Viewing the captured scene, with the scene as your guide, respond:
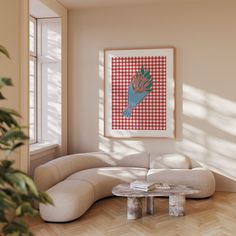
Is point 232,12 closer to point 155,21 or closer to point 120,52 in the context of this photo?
point 155,21

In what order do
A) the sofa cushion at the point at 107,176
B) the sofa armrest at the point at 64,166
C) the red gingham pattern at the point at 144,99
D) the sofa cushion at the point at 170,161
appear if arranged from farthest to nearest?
the red gingham pattern at the point at 144,99, the sofa cushion at the point at 170,161, the sofa cushion at the point at 107,176, the sofa armrest at the point at 64,166

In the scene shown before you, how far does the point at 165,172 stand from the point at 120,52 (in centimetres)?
201

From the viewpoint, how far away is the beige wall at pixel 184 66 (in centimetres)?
554

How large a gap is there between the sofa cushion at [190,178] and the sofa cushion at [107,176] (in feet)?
0.70

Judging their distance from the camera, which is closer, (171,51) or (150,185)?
(150,185)

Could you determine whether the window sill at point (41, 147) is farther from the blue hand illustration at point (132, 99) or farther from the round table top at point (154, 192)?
the round table top at point (154, 192)

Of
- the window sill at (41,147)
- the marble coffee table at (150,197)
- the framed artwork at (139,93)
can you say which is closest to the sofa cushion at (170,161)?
the framed artwork at (139,93)

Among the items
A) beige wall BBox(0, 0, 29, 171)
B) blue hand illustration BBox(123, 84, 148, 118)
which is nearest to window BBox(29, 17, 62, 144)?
blue hand illustration BBox(123, 84, 148, 118)

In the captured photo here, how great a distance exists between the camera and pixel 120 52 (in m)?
5.81

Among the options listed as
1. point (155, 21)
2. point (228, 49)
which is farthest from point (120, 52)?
point (228, 49)

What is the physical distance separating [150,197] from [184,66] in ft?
7.35

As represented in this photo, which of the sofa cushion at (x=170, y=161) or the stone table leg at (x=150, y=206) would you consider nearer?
the stone table leg at (x=150, y=206)

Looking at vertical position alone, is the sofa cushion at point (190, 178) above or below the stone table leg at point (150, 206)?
above

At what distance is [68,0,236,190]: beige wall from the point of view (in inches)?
218
